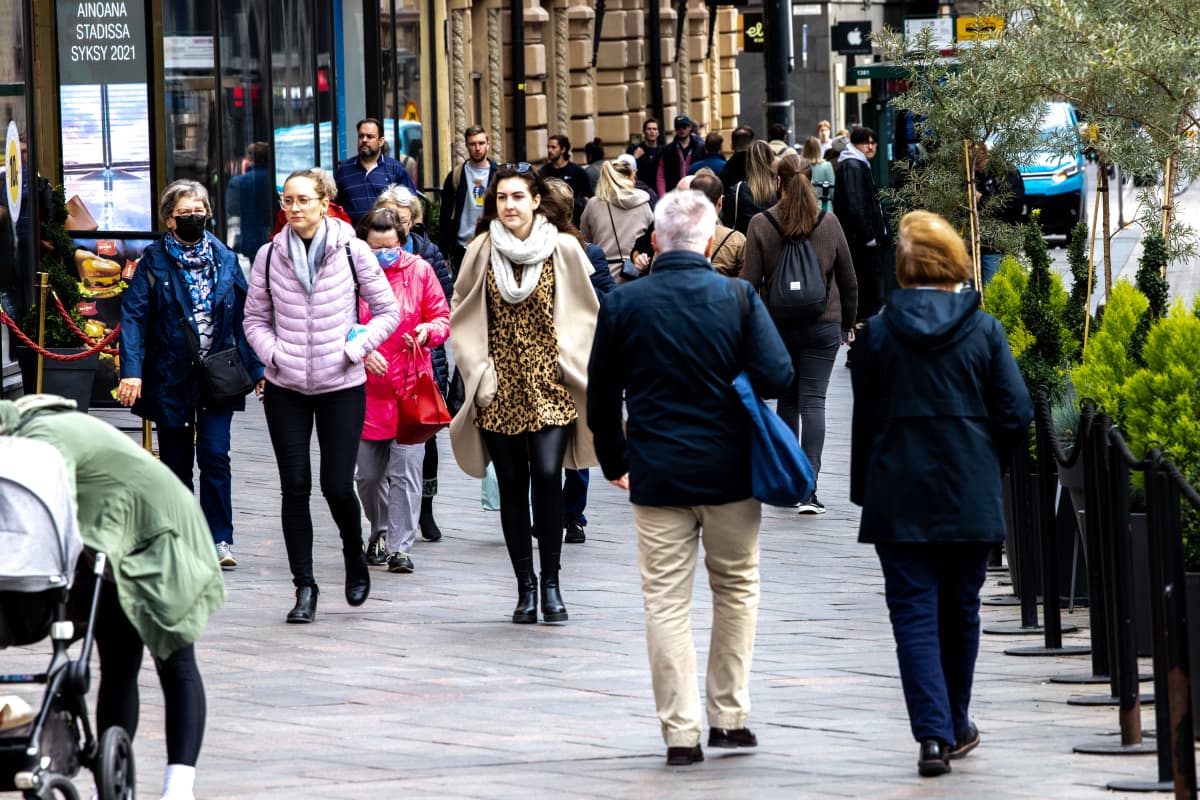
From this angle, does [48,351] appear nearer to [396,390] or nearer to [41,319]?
[41,319]

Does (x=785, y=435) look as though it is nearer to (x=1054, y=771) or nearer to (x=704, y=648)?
(x=1054, y=771)

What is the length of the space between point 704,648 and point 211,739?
7.07ft

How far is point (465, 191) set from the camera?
62.1 ft

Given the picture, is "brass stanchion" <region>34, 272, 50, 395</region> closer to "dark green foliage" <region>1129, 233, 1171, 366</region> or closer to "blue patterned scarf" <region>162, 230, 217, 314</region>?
"blue patterned scarf" <region>162, 230, 217, 314</region>

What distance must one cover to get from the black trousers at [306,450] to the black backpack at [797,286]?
323cm

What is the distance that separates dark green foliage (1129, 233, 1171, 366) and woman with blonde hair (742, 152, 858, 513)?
2.58 m

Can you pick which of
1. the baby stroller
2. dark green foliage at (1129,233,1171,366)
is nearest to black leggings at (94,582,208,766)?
the baby stroller

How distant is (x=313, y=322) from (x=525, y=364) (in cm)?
87

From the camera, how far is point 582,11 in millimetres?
36094

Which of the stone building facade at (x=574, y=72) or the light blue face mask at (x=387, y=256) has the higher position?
the stone building facade at (x=574, y=72)

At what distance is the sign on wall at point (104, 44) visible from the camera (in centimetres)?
1616

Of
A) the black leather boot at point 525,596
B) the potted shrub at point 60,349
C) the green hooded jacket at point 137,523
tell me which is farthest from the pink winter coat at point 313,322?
the potted shrub at point 60,349

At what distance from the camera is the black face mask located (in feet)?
32.6

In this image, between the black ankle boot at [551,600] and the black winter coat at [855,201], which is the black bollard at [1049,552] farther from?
the black winter coat at [855,201]
